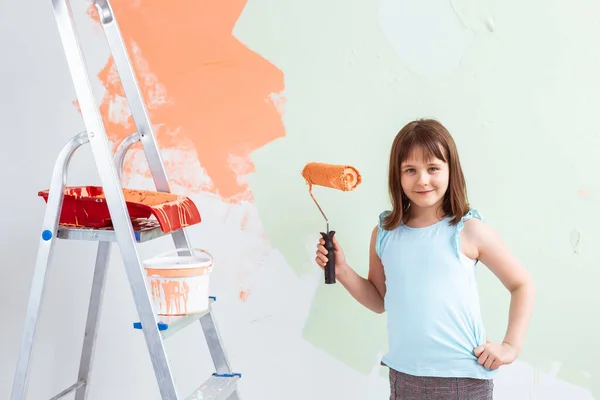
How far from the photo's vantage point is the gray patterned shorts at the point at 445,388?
1.46 metres

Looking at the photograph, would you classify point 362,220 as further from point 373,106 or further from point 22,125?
point 22,125

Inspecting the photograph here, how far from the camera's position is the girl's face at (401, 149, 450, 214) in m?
1.49

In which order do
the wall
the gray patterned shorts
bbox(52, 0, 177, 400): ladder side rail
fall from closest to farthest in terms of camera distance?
1. bbox(52, 0, 177, 400): ladder side rail
2. the gray patterned shorts
3. the wall

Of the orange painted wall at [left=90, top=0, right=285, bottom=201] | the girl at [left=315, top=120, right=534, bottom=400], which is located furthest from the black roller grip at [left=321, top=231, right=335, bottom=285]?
the orange painted wall at [left=90, top=0, right=285, bottom=201]

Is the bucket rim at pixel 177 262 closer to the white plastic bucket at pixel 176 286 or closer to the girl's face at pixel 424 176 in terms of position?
the white plastic bucket at pixel 176 286

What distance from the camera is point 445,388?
146 centimetres

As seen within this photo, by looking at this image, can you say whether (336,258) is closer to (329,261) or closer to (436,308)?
(329,261)

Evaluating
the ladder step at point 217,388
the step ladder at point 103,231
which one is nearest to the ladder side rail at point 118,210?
the step ladder at point 103,231

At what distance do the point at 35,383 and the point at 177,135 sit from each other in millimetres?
899

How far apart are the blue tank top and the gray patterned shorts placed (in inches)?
0.8

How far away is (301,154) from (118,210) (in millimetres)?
675

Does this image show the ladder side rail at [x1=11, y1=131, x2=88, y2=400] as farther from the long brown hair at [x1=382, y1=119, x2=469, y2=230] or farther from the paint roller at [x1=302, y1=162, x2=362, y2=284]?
the long brown hair at [x1=382, y1=119, x2=469, y2=230]

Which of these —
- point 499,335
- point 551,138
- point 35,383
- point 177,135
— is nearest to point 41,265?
point 177,135

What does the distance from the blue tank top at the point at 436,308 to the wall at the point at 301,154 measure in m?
0.37
